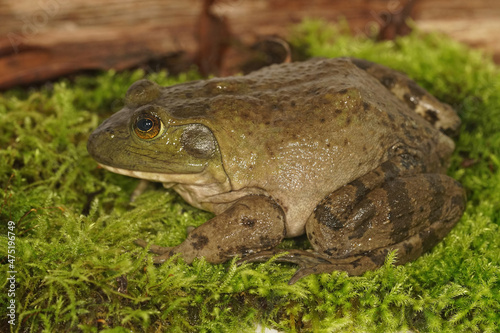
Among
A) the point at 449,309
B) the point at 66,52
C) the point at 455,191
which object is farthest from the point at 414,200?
the point at 66,52

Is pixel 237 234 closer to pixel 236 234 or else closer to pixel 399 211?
pixel 236 234

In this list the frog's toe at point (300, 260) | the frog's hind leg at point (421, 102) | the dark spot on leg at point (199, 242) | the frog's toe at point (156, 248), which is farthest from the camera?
the frog's hind leg at point (421, 102)

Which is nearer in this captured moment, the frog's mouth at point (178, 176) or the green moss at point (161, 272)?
the green moss at point (161, 272)

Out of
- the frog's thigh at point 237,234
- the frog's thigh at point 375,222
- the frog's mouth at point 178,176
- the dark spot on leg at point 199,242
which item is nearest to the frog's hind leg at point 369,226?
the frog's thigh at point 375,222

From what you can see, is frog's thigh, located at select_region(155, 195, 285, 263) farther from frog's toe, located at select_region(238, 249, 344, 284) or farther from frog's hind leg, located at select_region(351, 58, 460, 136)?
frog's hind leg, located at select_region(351, 58, 460, 136)

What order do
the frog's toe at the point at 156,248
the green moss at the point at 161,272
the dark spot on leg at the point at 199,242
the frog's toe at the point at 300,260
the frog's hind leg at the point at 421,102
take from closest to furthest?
1. the green moss at the point at 161,272
2. the frog's toe at the point at 300,260
3. the dark spot on leg at the point at 199,242
4. the frog's toe at the point at 156,248
5. the frog's hind leg at the point at 421,102

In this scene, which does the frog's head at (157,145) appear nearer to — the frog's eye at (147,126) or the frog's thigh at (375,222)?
the frog's eye at (147,126)
